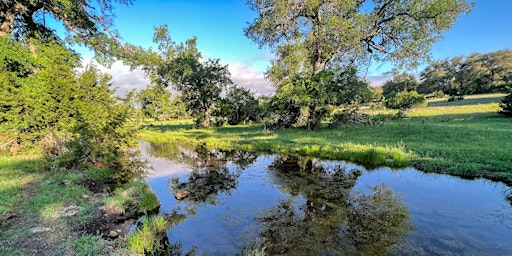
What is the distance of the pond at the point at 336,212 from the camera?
Answer: 573cm

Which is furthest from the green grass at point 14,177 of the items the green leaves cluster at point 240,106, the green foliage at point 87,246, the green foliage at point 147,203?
the green leaves cluster at point 240,106

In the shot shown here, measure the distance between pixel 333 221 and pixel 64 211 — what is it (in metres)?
7.26

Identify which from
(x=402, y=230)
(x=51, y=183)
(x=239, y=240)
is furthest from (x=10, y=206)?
(x=402, y=230)

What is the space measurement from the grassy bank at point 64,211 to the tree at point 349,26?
18.2 metres

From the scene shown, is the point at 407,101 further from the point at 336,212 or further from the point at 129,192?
the point at 129,192

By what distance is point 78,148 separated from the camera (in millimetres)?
12156

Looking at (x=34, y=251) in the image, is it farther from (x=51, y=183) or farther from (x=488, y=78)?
(x=488, y=78)

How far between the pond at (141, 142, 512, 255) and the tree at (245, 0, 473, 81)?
13.8 meters

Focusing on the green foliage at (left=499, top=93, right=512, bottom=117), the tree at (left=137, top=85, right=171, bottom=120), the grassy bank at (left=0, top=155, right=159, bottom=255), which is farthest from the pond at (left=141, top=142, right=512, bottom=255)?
the tree at (left=137, top=85, right=171, bottom=120)

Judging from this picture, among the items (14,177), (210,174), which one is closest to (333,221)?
(210,174)

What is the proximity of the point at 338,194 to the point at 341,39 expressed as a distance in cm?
1643

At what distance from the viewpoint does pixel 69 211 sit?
7059 mm

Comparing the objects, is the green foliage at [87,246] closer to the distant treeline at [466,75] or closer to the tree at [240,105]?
the tree at [240,105]

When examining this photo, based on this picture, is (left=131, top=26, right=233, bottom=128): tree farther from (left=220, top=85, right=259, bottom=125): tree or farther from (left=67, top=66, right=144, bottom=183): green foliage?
(left=67, top=66, right=144, bottom=183): green foliage
